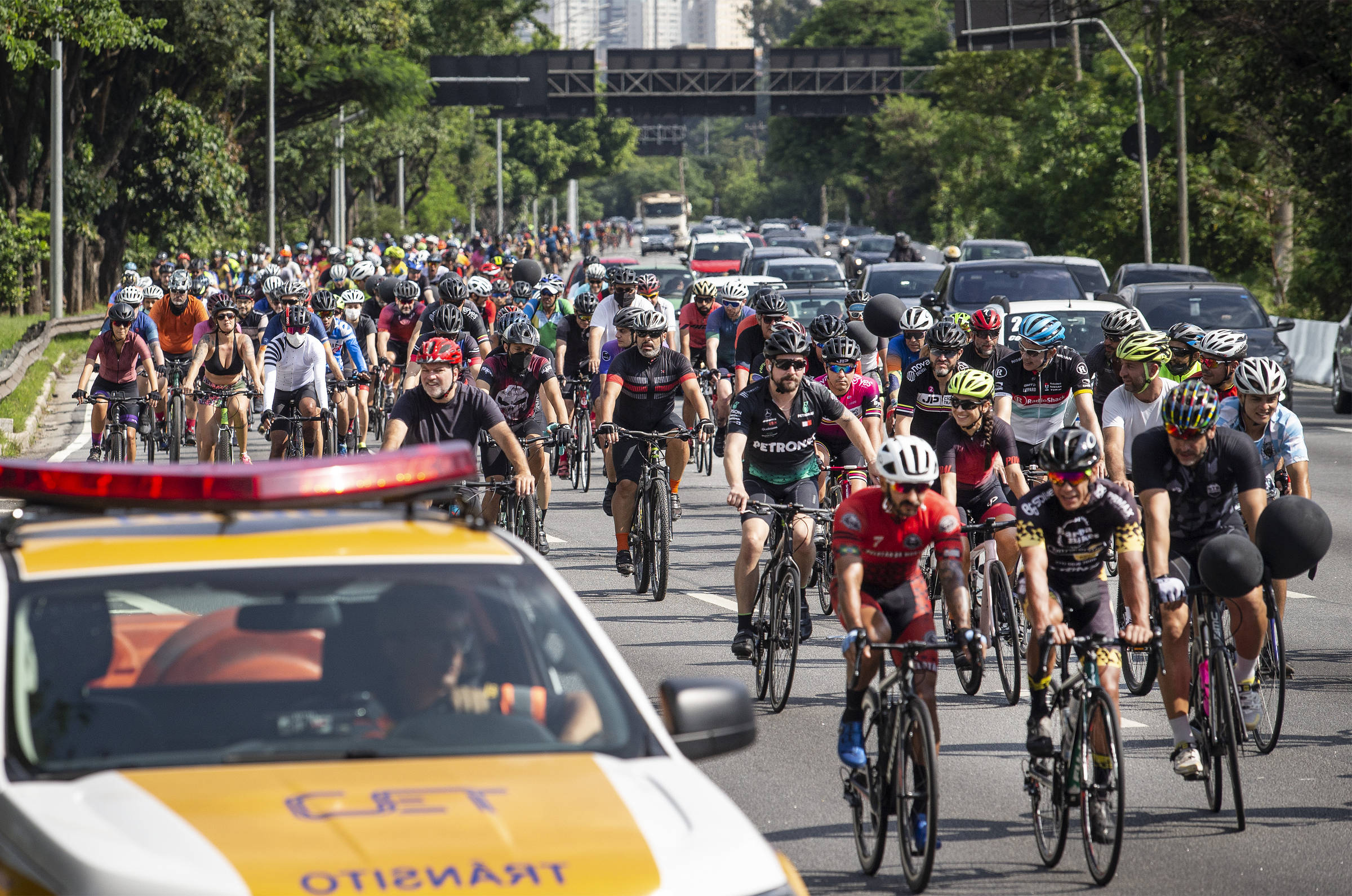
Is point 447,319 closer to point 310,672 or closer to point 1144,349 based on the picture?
point 1144,349

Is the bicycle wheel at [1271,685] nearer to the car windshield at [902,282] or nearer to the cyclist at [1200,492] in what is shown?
the cyclist at [1200,492]

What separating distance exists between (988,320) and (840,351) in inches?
48.9

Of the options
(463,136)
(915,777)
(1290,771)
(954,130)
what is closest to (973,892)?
(915,777)

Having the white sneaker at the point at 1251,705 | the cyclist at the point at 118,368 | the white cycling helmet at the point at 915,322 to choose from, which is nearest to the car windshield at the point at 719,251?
the cyclist at the point at 118,368

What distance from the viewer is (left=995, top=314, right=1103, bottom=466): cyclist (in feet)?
→ 39.5

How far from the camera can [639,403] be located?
44.7ft

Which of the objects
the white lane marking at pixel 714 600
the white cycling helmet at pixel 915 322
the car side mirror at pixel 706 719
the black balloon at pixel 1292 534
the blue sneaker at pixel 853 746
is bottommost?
the blue sneaker at pixel 853 746

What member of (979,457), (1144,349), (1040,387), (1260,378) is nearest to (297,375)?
(1040,387)

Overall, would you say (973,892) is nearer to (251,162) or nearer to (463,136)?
(251,162)

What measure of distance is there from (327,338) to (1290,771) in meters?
12.8

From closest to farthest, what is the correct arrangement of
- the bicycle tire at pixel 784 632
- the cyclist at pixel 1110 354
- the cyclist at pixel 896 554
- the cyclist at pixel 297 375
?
the cyclist at pixel 896 554 < the bicycle tire at pixel 784 632 < the cyclist at pixel 1110 354 < the cyclist at pixel 297 375

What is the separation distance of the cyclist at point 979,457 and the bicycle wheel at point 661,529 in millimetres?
2650

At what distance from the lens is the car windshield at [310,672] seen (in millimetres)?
4387

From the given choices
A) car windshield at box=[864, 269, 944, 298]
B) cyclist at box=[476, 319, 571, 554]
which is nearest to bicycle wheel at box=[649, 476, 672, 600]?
cyclist at box=[476, 319, 571, 554]
